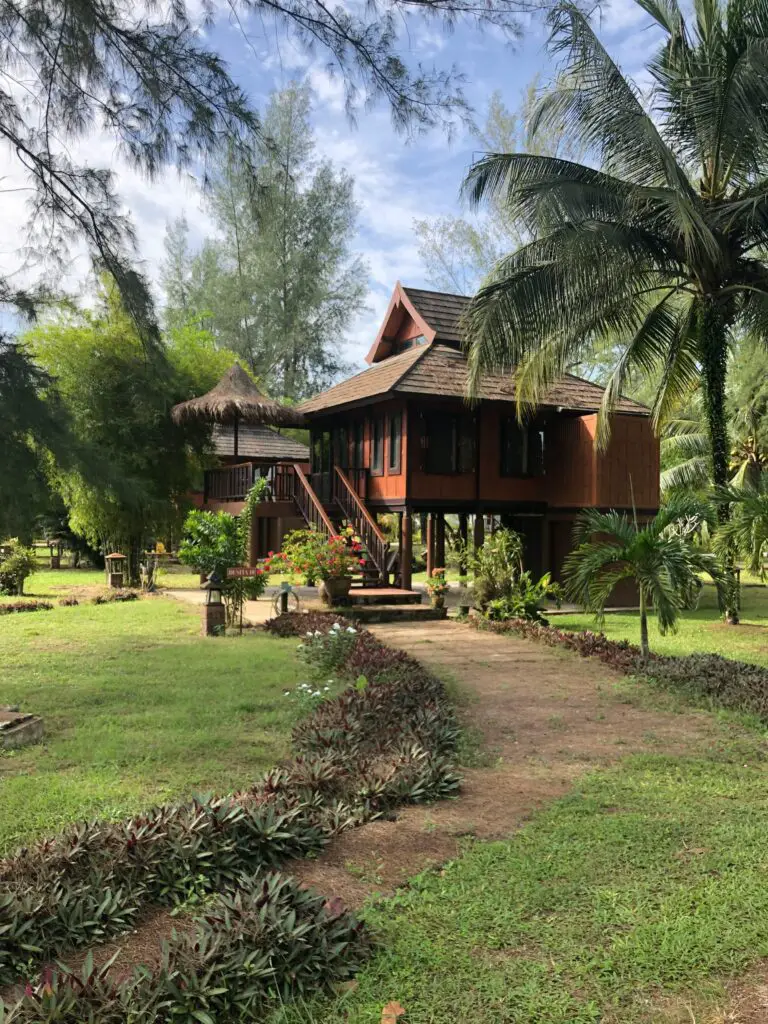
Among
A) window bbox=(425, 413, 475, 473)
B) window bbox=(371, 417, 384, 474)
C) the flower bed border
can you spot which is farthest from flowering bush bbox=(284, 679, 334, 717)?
window bbox=(371, 417, 384, 474)

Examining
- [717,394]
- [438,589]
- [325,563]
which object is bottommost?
[438,589]

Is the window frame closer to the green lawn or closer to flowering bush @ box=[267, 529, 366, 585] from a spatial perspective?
flowering bush @ box=[267, 529, 366, 585]

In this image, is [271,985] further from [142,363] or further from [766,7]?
[766,7]

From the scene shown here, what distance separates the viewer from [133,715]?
6832mm

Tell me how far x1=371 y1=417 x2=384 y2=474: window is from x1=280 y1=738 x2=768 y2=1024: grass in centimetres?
1261

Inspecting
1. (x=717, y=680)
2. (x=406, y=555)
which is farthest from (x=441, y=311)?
(x=717, y=680)

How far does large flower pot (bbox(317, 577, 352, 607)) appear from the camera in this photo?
13.5 meters

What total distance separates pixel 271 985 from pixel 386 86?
18.5ft

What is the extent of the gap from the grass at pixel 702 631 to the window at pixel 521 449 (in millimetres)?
3518

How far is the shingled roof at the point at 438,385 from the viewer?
50.4 ft

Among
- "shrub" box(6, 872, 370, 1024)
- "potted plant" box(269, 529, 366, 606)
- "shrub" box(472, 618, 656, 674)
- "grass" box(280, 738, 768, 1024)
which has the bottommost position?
"grass" box(280, 738, 768, 1024)

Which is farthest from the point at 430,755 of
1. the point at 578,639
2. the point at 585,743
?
the point at 578,639

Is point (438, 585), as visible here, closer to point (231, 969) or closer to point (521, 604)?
point (521, 604)

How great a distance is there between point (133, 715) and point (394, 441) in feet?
33.7
